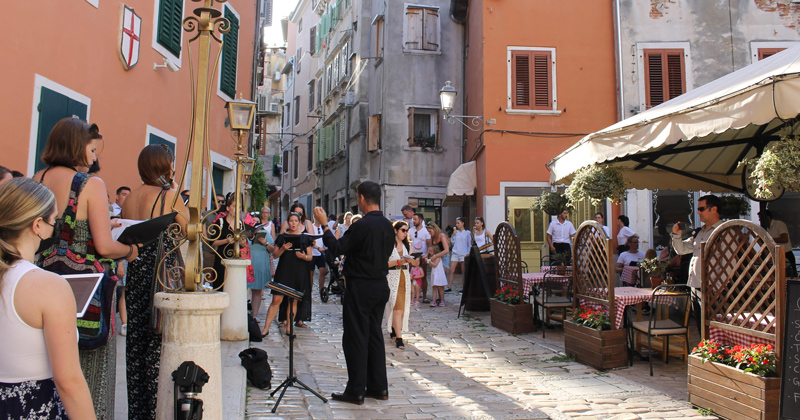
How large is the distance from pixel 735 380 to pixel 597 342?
1.90 m

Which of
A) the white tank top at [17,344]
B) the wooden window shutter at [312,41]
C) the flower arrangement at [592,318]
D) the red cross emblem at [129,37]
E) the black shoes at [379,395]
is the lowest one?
the black shoes at [379,395]

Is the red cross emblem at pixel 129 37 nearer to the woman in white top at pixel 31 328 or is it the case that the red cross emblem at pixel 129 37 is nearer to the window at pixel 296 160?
the woman in white top at pixel 31 328

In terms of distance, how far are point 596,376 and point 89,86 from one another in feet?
24.8

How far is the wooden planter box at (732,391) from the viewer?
4.30 metres

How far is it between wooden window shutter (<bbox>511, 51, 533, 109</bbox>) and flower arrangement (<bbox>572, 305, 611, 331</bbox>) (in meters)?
10.2

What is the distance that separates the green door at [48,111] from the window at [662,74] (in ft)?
45.2

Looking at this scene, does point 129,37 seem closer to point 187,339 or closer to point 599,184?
point 599,184

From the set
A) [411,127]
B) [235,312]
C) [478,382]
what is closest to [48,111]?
[235,312]

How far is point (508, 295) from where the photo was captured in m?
9.20

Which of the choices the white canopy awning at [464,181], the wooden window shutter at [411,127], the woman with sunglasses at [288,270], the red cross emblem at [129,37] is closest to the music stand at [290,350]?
the woman with sunglasses at [288,270]

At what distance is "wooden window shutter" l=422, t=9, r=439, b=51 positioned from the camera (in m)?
21.3

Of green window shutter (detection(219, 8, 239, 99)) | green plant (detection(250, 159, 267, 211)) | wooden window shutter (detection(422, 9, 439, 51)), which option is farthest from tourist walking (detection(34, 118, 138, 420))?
green plant (detection(250, 159, 267, 211))

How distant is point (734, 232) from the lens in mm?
4855

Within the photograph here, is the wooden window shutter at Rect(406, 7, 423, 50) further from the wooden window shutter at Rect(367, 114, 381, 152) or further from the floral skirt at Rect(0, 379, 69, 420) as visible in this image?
the floral skirt at Rect(0, 379, 69, 420)
